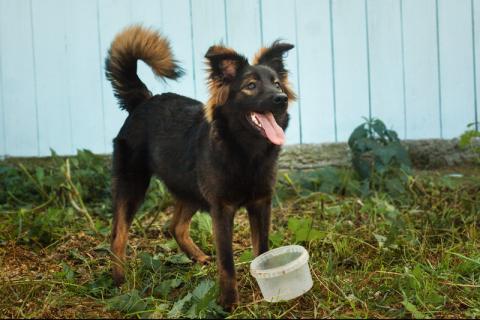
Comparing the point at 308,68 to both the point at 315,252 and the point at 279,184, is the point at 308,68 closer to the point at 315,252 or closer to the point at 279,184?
the point at 279,184

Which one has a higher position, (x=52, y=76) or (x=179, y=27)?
(x=179, y=27)

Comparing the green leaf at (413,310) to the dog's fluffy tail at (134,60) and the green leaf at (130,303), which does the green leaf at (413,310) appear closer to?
the green leaf at (130,303)

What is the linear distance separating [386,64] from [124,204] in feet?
9.85

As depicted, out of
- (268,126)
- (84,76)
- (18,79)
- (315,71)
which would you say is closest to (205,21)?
(315,71)

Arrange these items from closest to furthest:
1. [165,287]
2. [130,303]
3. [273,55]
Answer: [130,303]
[165,287]
[273,55]

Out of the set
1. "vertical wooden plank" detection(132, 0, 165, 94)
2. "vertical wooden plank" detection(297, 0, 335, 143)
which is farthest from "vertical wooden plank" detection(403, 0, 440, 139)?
"vertical wooden plank" detection(132, 0, 165, 94)

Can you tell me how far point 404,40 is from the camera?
6.11 metres

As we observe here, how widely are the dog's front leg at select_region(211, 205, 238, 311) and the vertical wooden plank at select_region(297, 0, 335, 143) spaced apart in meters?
2.70

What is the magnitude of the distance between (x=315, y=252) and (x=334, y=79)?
7.89ft

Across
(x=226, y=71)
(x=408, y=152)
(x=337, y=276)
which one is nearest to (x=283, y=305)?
(x=337, y=276)

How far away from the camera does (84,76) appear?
6180mm

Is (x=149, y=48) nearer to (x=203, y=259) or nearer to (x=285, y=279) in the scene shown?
(x=203, y=259)

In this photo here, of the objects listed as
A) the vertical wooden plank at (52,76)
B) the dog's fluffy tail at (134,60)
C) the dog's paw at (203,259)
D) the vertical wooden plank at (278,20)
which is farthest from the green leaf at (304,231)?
the vertical wooden plank at (52,76)

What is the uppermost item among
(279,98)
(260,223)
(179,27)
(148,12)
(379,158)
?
(148,12)
